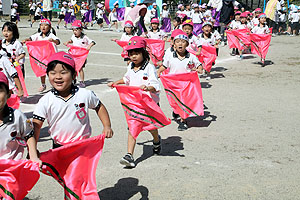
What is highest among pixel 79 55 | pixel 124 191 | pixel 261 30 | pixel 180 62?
pixel 261 30

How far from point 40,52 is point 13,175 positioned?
7.11 meters

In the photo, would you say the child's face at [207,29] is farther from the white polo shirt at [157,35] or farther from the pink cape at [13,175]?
the pink cape at [13,175]

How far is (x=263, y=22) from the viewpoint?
47.3 feet

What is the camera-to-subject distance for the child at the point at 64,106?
12.0 ft

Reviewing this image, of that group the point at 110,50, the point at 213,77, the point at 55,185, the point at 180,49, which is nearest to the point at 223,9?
the point at 110,50

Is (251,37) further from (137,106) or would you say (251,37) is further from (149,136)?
(137,106)

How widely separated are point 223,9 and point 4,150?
19391 mm

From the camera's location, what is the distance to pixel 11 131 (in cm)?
337

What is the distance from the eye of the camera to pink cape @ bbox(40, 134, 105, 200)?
3.59 meters

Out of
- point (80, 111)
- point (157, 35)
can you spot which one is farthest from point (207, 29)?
point (80, 111)

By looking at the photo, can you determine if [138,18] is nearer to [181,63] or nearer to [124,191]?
[181,63]

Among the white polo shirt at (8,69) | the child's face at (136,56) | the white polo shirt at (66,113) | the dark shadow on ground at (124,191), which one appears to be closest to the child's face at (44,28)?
the white polo shirt at (8,69)

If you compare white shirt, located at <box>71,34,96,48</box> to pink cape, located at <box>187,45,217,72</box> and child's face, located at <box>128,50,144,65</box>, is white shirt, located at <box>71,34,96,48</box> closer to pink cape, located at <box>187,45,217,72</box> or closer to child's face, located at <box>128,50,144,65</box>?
pink cape, located at <box>187,45,217,72</box>

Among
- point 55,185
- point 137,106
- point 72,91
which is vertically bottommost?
point 55,185
